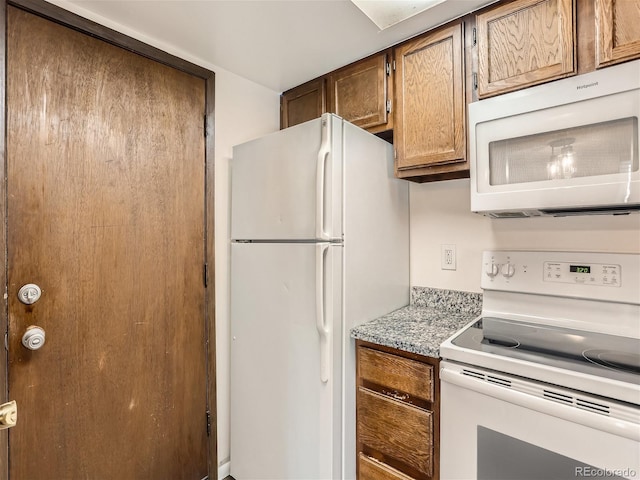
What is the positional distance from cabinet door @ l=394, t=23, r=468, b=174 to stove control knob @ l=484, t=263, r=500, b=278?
0.51 m

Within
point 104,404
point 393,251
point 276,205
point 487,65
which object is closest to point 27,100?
point 276,205

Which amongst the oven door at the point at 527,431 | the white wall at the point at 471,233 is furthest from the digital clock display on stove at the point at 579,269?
the oven door at the point at 527,431

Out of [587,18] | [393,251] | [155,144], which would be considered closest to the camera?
[587,18]

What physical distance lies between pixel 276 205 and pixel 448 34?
1.10 metres

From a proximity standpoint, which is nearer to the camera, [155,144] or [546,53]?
[546,53]

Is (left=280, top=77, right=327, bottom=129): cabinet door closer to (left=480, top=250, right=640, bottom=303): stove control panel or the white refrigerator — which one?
the white refrigerator

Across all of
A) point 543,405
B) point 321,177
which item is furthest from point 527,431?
point 321,177

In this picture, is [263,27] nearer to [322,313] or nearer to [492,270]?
[322,313]

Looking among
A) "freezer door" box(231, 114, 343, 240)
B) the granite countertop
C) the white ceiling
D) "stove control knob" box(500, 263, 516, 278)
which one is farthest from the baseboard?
the white ceiling

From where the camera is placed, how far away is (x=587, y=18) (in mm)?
1180

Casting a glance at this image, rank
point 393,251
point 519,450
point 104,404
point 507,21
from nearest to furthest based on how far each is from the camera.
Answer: point 519,450 < point 507,21 < point 104,404 < point 393,251

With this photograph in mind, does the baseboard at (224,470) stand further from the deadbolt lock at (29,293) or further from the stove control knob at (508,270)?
the stove control knob at (508,270)

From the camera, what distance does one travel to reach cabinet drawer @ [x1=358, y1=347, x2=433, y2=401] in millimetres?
1266

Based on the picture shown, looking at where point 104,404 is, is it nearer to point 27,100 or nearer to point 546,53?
point 27,100
